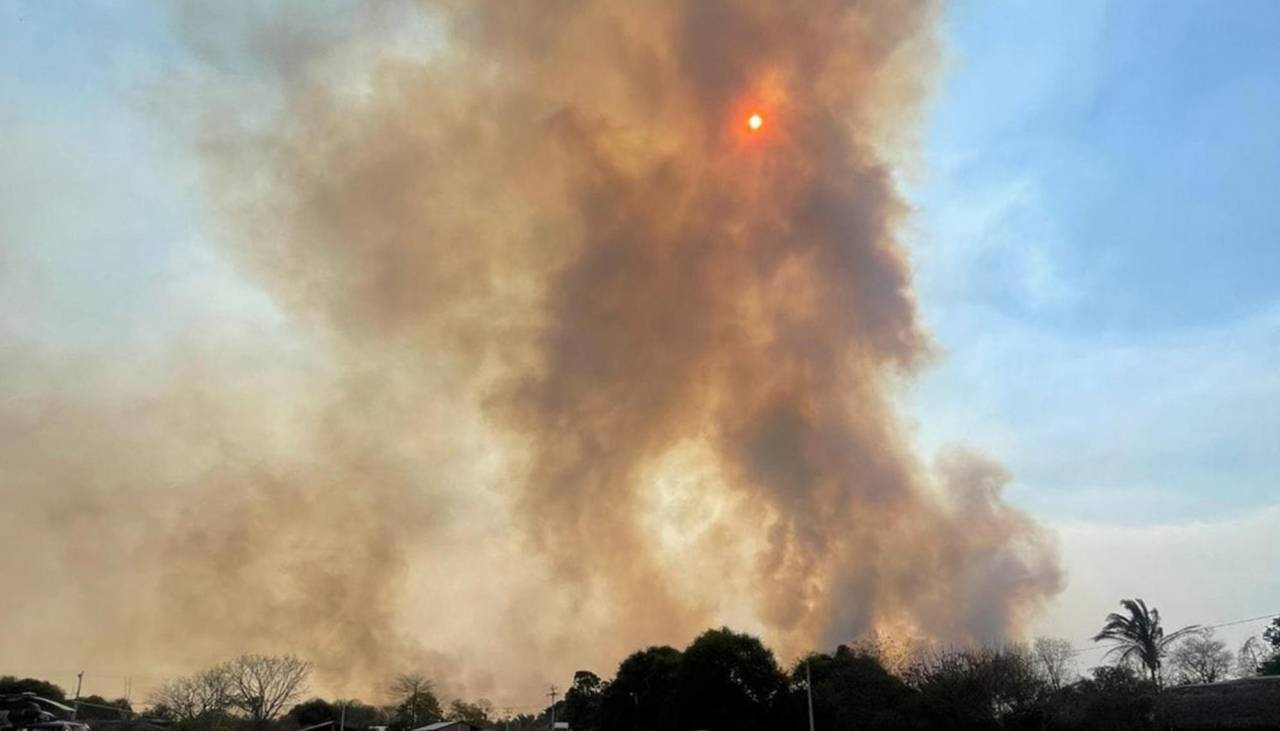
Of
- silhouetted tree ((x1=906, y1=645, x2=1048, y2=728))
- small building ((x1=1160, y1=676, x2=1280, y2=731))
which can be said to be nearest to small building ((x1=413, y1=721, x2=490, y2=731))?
silhouetted tree ((x1=906, y1=645, x2=1048, y2=728))

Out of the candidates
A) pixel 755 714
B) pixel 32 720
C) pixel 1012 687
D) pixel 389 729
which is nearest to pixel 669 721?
pixel 755 714

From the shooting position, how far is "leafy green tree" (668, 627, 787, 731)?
262ft

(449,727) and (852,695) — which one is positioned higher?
(852,695)

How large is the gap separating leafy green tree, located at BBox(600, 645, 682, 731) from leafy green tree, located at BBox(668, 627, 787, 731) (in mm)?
6577

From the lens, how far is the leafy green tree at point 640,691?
93625mm

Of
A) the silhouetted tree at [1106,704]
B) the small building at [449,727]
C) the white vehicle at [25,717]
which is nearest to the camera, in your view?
the white vehicle at [25,717]

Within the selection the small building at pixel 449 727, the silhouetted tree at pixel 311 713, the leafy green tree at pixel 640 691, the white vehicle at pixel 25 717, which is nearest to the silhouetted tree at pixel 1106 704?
the leafy green tree at pixel 640 691

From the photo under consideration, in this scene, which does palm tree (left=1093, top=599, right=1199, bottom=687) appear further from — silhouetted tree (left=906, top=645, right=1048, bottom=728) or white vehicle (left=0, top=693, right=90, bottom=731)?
white vehicle (left=0, top=693, right=90, bottom=731)

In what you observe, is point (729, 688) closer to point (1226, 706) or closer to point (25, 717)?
point (1226, 706)

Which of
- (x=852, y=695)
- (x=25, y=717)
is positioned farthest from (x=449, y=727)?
(x=25, y=717)

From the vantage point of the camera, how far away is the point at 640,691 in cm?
9988

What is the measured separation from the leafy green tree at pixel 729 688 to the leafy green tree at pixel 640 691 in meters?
6.58

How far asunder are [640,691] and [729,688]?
22.1m

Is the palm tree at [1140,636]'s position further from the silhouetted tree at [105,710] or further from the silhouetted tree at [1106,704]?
the silhouetted tree at [105,710]
